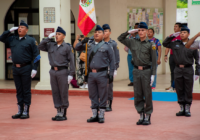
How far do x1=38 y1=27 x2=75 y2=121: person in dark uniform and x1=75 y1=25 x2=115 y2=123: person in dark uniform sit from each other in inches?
17.7

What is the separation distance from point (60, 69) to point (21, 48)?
104 centimetres

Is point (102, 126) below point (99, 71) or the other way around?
below

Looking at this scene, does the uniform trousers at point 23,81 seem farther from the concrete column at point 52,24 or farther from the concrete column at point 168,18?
the concrete column at point 168,18

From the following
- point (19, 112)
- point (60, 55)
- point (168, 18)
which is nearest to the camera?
point (60, 55)

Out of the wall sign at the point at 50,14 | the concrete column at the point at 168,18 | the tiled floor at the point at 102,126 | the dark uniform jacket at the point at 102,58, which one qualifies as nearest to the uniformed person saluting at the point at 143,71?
the tiled floor at the point at 102,126

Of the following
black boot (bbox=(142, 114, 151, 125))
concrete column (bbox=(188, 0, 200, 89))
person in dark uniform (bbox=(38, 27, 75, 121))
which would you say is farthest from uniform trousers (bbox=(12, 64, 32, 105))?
concrete column (bbox=(188, 0, 200, 89))

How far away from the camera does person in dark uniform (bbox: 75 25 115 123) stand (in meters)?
7.71

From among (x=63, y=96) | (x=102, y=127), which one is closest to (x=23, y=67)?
(x=63, y=96)

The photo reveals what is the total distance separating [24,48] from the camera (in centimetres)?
822

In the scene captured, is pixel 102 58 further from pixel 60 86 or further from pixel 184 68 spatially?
pixel 184 68

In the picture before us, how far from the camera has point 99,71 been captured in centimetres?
772

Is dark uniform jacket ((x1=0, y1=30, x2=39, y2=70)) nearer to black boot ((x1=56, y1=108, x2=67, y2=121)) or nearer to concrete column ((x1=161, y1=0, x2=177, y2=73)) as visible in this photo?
black boot ((x1=56, y1=108, x2=67, y2=121))

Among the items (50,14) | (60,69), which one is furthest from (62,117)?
(50,14)

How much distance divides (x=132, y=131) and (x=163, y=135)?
630 mm
